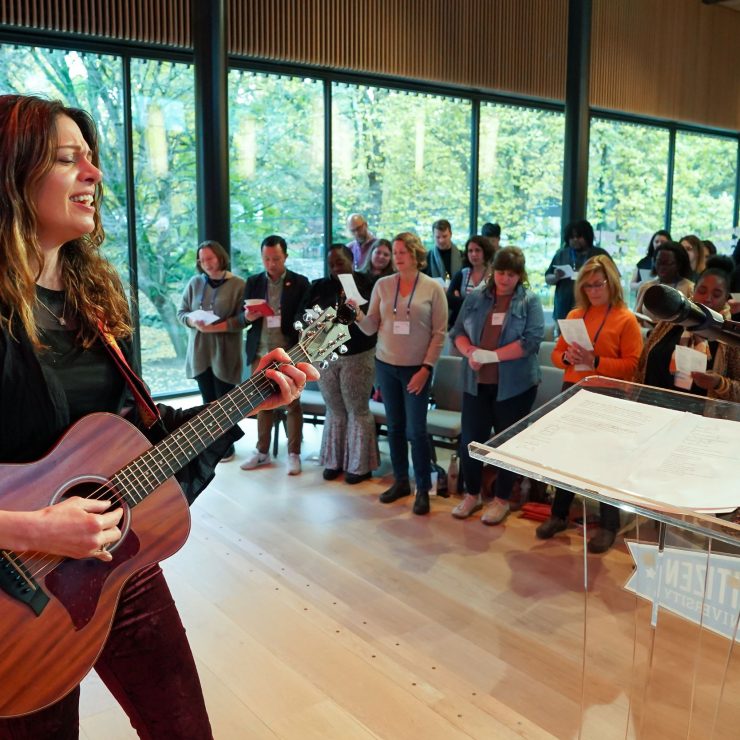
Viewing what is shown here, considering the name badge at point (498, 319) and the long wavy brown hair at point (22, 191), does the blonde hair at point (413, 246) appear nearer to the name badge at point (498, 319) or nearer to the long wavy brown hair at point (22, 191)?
the name badge at point (498, 319)

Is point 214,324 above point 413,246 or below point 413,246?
below

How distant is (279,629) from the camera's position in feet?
10.7

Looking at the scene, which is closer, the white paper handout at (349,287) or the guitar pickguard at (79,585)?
the guitar pickguard at (79,585)

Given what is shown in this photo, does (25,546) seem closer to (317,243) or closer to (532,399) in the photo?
(532,399)

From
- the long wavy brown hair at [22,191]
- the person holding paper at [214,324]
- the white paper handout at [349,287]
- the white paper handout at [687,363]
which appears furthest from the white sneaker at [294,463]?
the long wavy brown hair at [22,191]

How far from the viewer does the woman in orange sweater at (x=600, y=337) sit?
4121 millimetres

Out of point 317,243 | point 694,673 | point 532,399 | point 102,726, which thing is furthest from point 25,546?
point 317,243

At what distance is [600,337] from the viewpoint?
4168 mm

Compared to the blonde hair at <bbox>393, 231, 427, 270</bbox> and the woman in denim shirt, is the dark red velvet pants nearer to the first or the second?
the woman in denim shirt

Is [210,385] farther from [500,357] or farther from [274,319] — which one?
[500,357]

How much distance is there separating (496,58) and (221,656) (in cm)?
807

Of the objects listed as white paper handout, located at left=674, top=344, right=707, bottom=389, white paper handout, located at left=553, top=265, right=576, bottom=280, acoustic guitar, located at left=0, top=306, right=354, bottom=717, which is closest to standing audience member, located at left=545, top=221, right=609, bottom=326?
white paper handout, located at left=553, top=265, right=576, bottom=280

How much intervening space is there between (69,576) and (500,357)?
318 cm

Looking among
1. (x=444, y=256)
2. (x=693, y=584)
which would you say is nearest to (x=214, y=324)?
(x=444, y=256)
